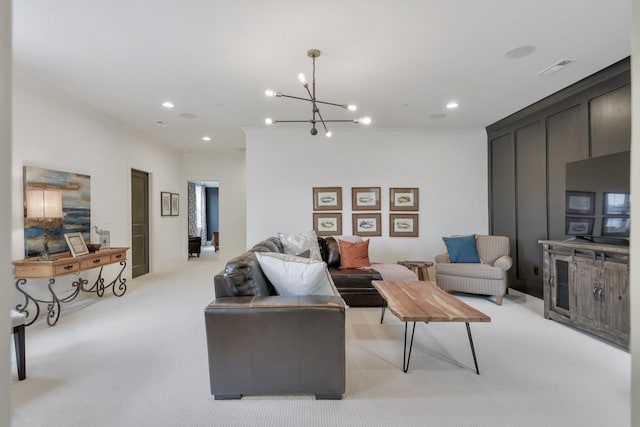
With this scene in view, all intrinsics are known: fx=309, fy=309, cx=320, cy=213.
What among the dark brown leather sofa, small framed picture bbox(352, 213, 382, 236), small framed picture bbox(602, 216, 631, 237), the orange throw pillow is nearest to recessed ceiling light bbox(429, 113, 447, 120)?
small framed picture bbox(352, 213, 382, 236)

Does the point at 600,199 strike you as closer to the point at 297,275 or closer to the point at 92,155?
the point at 297,275

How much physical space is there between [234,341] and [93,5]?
8.61ft

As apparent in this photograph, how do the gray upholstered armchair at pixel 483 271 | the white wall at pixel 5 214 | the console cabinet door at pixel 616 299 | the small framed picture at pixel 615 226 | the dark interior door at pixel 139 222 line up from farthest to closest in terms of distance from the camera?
the dark interior door at pixel 139 222 → the gray upholstered armchair at pixel 483 271 → the small framed picture at pixel 615 226 → the console cabinet door at pixel 616 299 → the white wall at pixel 5 214

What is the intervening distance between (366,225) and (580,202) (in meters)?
3.06

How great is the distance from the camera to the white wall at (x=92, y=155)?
345 centimetres

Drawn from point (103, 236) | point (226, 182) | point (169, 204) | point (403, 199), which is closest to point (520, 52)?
point (403, 199)

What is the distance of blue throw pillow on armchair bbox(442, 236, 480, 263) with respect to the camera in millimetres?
4676

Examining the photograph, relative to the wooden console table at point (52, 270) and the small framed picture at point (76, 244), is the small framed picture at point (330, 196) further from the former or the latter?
the small framed picture at point (76, 244)

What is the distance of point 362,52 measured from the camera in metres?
2.95

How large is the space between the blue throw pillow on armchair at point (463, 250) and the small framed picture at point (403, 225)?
2.91ft

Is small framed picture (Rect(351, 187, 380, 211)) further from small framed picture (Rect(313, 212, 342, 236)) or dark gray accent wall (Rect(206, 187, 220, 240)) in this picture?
dark gray accent wall (Rect(206, 187, 220, 240))

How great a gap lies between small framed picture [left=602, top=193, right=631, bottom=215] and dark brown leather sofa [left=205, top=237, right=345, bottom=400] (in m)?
2.85

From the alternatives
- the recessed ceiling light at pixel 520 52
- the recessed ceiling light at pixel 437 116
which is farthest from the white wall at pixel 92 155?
the recessed ceiling light at pixel 437 116

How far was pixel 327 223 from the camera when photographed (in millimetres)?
5637
